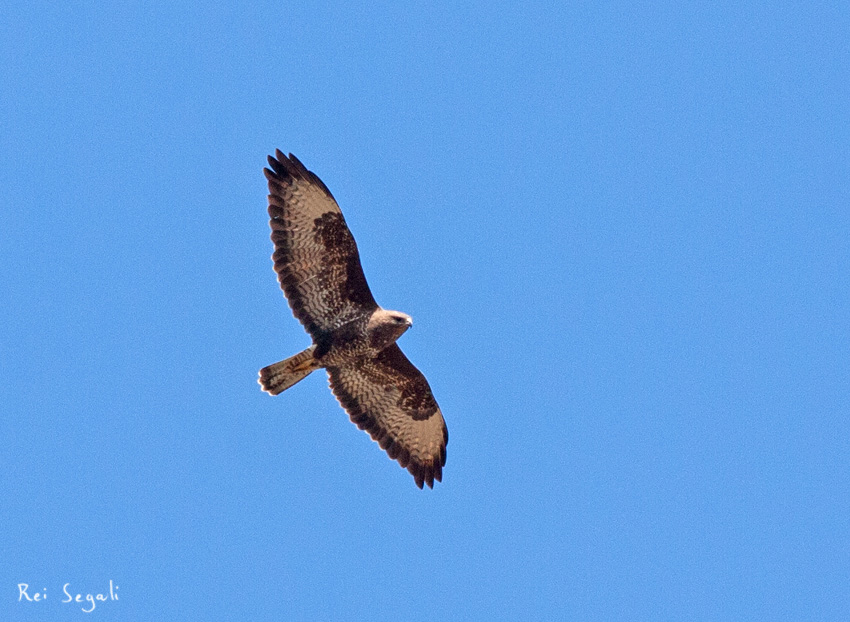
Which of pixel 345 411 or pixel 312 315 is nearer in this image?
pixel 312 315

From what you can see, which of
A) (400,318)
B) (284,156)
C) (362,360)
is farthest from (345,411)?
(284,156)

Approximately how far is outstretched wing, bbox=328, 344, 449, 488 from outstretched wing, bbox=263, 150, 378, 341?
3.74ft

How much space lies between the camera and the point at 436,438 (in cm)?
1764

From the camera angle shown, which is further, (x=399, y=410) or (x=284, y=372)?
(x=399, y=410)

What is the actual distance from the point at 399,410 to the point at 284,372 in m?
1.85

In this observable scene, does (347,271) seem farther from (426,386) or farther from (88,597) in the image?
(88,597)

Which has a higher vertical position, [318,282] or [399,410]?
[318,282]

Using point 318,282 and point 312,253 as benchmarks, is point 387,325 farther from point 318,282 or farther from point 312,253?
point 312,253

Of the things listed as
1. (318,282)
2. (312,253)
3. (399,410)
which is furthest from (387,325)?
(399,410)

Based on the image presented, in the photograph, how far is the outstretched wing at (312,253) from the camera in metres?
15.9

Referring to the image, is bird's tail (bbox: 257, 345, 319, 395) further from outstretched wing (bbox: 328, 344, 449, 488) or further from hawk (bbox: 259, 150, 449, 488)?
outstretched wing (bbox: 328, 344, 449, 488)

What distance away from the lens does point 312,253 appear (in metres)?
16.0

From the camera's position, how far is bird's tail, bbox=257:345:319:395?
53.3 ft

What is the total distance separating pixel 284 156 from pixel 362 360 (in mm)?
2678
